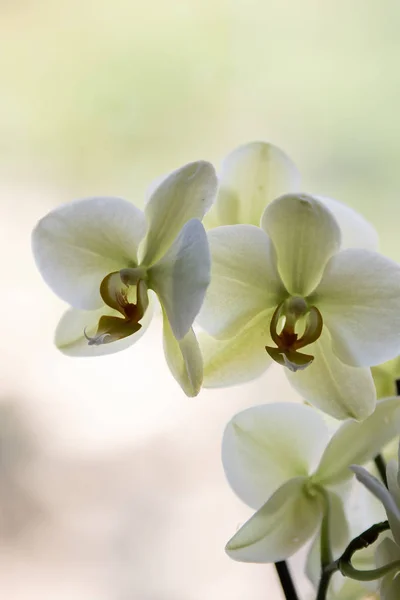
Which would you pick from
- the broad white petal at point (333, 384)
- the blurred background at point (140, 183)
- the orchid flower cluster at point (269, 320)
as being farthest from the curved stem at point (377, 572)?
the blurred background at point (140, 183)

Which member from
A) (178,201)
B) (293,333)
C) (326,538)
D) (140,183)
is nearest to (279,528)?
(326,538)

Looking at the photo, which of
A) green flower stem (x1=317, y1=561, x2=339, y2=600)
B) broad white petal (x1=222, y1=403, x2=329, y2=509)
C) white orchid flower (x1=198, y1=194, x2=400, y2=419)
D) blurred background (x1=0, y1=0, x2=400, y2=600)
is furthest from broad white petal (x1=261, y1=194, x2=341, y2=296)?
blurred background (x1=0, y1=0, x2=400, y2=600)

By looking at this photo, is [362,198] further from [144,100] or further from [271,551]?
[271,551]

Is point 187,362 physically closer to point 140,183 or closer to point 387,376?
point 387,376

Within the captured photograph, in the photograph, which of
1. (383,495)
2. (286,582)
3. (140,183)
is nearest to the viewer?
(383,495)

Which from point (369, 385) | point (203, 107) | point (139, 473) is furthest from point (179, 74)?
point (369, 385)

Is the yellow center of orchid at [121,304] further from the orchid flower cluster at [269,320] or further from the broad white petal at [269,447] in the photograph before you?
the broad white petal at [269,447]
